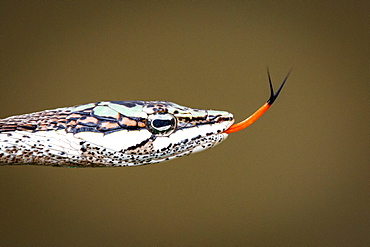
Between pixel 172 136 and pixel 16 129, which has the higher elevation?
pixel 16 129

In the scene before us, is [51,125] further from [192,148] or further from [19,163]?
[192,148]

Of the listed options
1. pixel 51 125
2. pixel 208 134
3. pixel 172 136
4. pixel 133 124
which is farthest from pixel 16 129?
pixel 208 134

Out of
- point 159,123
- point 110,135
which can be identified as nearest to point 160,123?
point 159,123

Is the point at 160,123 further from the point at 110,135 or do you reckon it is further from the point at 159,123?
the point at 110,135
